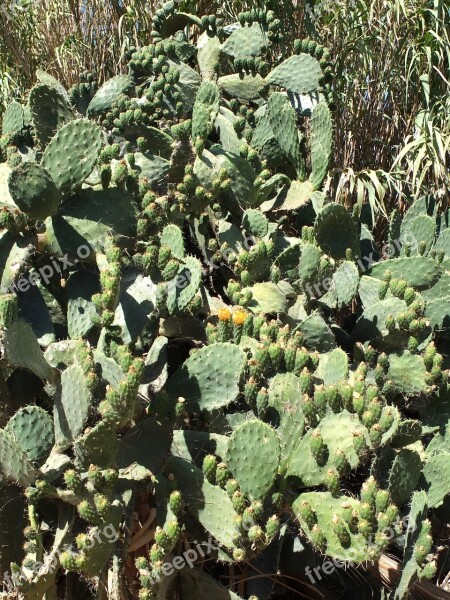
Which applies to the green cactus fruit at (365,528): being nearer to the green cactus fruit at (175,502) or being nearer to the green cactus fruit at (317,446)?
the green cactus fruit at (317,446)

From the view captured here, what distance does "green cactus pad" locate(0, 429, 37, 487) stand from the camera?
192cm

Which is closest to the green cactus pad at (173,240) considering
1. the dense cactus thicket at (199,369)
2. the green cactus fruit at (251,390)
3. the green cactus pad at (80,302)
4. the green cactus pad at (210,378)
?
the dense cactus thicket at (199,369)

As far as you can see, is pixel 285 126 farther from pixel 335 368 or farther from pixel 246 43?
pixel 335 368

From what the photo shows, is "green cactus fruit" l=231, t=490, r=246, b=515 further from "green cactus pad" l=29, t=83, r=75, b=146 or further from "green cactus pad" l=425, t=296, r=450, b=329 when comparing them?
"green cactus pad" l=29, t=83, r=75, b=146

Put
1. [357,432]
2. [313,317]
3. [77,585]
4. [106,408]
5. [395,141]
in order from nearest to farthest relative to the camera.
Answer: [106,408] < [357,432] < [77,585] < [313,317] < [395,141]

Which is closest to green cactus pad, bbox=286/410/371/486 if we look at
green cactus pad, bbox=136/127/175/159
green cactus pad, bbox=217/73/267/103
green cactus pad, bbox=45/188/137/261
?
green cactus pad, bbox=45/188/137/261

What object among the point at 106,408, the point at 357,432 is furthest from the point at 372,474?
the point at 106,408

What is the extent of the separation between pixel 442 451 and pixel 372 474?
43 cm

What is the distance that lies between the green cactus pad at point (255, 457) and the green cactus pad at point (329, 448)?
0.17 meters

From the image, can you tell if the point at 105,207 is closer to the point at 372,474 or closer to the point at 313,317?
the point at 313,317

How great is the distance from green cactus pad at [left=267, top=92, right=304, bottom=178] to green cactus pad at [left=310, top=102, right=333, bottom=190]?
0.08 meters

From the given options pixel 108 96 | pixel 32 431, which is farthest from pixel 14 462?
pixel 108 96

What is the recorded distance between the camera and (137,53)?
371 cm

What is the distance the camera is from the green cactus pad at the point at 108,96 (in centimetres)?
340
